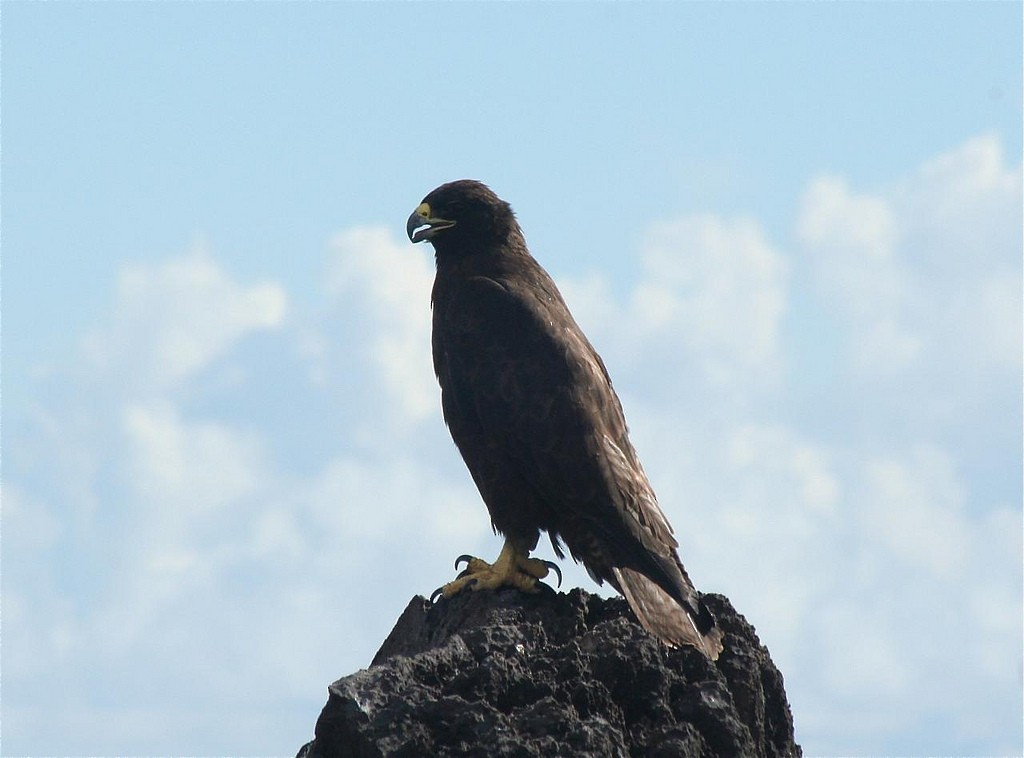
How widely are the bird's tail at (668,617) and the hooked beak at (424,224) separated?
268cm

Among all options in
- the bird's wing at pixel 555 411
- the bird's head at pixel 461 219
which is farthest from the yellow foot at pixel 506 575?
the bird's head at pixel 461 219

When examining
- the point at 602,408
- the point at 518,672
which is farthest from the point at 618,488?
the point at 518,672

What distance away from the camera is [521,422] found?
8.65 metres

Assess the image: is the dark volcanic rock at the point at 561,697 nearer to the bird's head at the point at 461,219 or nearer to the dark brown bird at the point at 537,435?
the dark brown bird at the point at 537,435

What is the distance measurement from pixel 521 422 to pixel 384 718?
9.00 feet

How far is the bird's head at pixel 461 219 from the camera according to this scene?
9.55 m

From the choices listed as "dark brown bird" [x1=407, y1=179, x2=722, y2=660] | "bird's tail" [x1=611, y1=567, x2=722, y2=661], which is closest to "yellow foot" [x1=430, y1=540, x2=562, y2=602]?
"dark brown bird" [x1=407, y1=179, x2=722, y2=660]

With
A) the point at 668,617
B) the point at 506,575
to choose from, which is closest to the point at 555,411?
the point at 506,575

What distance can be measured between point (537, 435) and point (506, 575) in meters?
0.83

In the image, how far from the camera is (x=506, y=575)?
8.38 metres

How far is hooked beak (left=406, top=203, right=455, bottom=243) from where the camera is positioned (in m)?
9.51

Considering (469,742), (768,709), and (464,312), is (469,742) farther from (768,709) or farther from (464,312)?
(464,312)

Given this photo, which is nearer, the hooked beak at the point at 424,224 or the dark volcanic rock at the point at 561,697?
the dark volcanic rock at the point at 561,697

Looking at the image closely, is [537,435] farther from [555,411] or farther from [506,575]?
[506,575]
